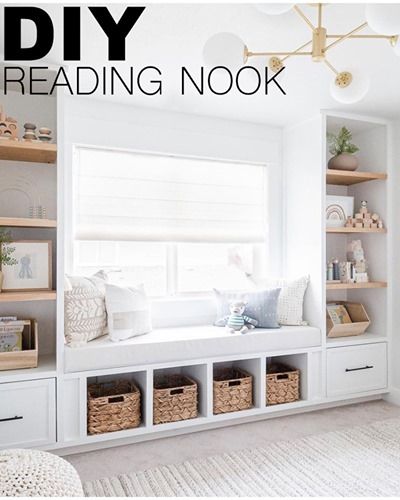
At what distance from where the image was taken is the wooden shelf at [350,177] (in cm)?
357

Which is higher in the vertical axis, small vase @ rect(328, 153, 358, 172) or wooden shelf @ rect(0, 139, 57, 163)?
small vase @ rect(328, 153, 358, 172)

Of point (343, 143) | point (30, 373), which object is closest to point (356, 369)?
point (343, 143)

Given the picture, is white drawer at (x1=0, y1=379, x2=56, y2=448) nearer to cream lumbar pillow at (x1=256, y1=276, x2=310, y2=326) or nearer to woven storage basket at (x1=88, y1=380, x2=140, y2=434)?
woven storage basket at (x1=88, y1=380, x2=140, y2=434)

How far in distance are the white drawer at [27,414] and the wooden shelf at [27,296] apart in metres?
0.48

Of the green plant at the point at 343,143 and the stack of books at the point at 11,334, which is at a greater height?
the green plant at the point at 343,143

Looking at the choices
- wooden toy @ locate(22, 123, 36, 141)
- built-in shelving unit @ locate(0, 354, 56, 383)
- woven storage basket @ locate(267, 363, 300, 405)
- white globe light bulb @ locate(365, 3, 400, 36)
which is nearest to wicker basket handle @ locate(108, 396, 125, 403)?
built-in shelving unit @ locate(0, 354, 56, 383)

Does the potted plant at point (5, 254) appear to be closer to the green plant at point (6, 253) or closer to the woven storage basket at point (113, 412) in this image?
the green plant at point (6, 253)

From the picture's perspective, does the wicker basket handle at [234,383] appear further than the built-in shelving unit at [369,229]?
No

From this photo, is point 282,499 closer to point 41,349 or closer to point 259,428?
point 259,428

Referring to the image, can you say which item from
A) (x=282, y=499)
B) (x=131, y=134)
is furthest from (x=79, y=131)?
(x=282, y=499)

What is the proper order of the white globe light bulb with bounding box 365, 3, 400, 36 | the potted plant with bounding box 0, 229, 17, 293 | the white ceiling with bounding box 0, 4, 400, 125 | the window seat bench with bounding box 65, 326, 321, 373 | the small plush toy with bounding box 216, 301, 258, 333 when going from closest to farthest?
the white globe light bulb with bounding box 365, 3, 400, 36
the white ceiling with bounding box 0, 4, 400, 125
the potted plant with bounding box 0, 229, 17, 293
the window seat bench with bounding box 65, 326, 321, 373
the small plush toy with bounding box 216, 301, 258, 333

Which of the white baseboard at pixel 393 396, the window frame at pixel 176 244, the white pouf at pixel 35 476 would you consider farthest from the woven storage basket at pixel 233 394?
the white pouf at pixel 35 476

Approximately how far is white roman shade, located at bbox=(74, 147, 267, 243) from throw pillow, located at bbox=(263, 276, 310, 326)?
0.54m

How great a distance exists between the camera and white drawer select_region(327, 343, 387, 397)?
3.49 m
